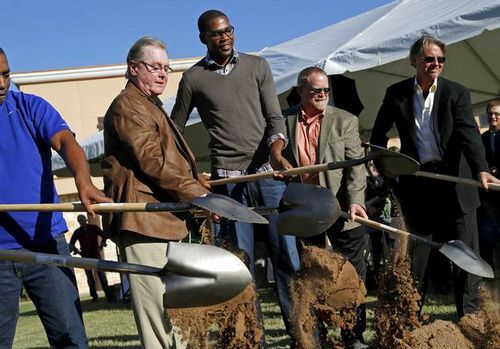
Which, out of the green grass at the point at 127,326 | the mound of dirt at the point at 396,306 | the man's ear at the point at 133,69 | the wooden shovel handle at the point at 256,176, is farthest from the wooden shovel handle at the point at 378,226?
the man's ear at the point at 133,69

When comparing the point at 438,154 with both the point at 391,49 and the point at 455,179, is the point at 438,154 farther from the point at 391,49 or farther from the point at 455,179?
the point at 391,49

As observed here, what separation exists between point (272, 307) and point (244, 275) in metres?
5.08

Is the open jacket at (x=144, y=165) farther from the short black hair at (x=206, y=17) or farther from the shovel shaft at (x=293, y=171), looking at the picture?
the short black hair at (x=206, y=17)

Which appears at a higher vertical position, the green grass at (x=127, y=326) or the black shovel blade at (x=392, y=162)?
the black shovel blade at (x=392, y=162)

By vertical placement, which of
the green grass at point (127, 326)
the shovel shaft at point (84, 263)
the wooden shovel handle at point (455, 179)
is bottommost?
the green grass at point (127, 326)

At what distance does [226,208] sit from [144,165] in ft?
2.17

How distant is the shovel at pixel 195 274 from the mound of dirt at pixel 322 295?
5.78 feet

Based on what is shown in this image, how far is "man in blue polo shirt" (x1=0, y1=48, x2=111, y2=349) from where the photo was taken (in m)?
3.61

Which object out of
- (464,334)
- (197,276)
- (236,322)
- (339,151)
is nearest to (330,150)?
(339,151)

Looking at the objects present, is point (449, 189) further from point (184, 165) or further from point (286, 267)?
point (184, 165)

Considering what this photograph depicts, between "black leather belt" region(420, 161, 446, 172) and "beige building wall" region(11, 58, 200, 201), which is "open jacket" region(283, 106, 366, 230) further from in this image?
"beige building wall" region(11, 58, 200, 201)

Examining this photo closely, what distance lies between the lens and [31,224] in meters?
3.64

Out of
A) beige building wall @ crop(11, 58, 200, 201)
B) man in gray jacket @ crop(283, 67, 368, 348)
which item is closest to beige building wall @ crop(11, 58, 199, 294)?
beige building wall @ crop(11, 58, 200, 201)

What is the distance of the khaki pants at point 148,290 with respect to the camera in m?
3.84
